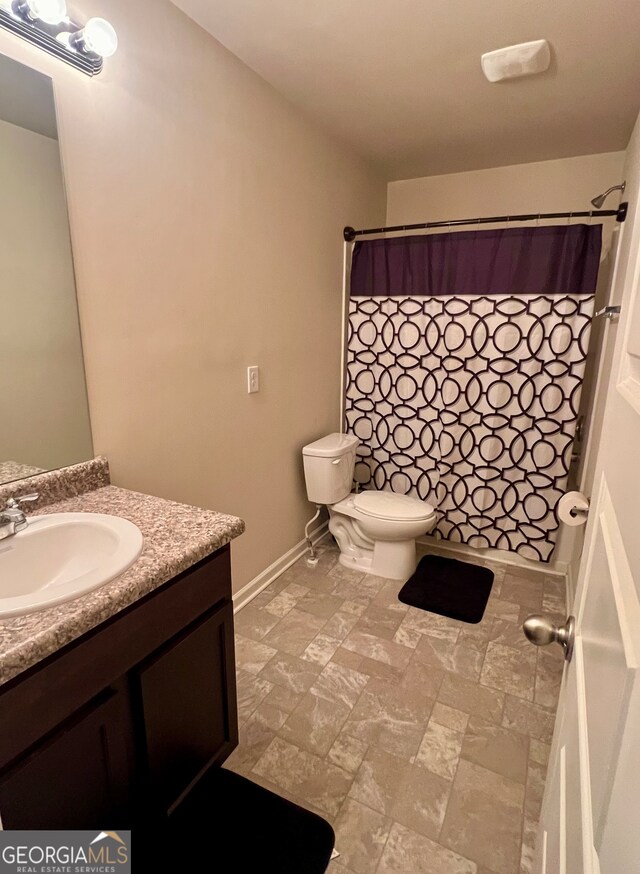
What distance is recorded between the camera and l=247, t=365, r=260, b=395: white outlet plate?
6.77 ft

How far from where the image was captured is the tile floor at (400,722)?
49.6 inches

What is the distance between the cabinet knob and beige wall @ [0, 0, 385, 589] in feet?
4.29

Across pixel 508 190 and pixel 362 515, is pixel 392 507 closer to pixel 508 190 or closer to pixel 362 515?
pixel 362 515

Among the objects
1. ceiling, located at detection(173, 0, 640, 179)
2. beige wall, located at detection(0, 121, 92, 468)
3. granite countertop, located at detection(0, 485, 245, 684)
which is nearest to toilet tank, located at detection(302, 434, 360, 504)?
granite countertop, located at detection(0, 485, 245, 684)

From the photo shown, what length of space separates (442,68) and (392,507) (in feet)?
6.42

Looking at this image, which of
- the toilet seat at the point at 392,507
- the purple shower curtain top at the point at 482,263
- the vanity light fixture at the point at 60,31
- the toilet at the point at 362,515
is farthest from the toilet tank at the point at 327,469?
the vanity light fixture at the point at 60,31

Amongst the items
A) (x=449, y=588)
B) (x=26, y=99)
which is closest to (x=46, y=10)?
(x=26, y=99)

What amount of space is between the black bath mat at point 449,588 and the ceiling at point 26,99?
2.31m

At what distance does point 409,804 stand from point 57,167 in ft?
6.81

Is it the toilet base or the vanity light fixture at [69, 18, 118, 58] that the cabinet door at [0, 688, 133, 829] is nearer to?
the vanity light fixture at [69, 18, 118, 58]

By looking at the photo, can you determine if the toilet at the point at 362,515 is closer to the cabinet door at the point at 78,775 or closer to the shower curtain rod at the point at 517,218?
the shower curtain rod at the point at 517,218

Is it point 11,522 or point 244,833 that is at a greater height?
point 11,522

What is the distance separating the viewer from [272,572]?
2459 mm

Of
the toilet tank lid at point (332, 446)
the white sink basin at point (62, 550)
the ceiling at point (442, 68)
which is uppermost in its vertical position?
the ceiling at point (442, 68)
